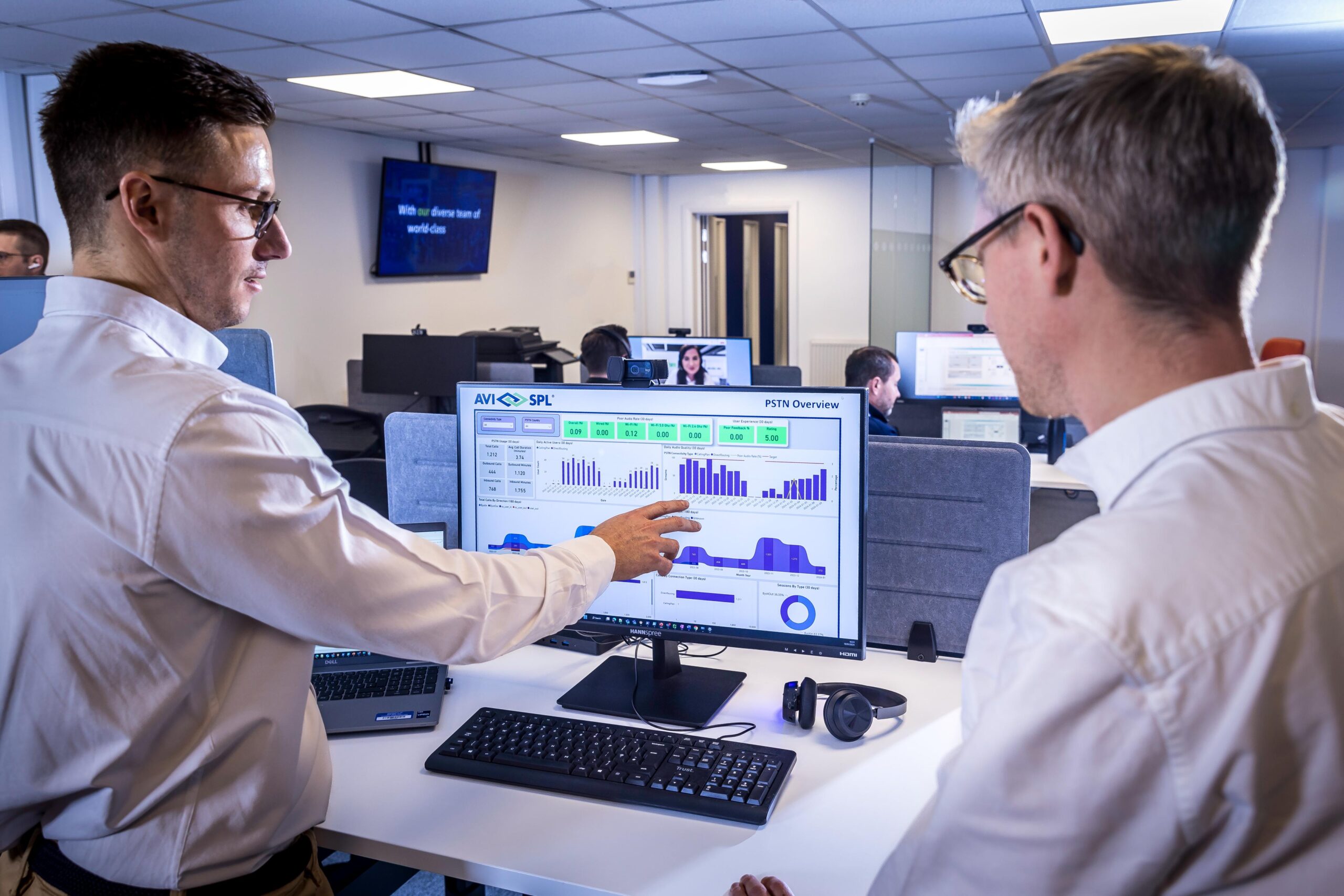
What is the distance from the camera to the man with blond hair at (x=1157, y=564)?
2.05 feet

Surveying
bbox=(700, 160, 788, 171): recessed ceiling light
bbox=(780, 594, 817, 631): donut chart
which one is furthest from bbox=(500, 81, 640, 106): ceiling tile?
bbox=(780, 594, 817, 631): donut chart

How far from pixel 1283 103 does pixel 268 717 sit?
6.18 meters

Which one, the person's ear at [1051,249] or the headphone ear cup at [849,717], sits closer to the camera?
the person's ear at [1051,249]

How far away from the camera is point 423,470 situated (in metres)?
1.88

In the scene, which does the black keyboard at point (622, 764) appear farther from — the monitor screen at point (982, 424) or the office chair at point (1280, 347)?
the office chair at point (1280, 347)

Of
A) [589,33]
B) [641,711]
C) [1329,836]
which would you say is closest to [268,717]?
[641,711]

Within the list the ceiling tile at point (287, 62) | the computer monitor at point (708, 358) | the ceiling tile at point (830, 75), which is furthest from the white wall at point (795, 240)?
the ceiling tile at point (287, 62)

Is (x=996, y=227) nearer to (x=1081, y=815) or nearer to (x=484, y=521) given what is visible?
(x=1081, y=815)

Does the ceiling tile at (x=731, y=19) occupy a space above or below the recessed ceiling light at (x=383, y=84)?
below

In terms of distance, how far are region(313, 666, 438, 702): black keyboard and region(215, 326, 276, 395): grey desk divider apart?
0.99 meters

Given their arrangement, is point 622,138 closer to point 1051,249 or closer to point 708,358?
point 708,358

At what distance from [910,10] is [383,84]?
98.3 inches

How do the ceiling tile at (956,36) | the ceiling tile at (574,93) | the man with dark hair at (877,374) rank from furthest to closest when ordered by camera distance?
the ceiling tile at (574,93) → the man with dark hair at (877,374) → the ceiling tile at (956,36)

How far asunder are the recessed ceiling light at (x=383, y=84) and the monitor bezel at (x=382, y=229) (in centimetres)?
138
